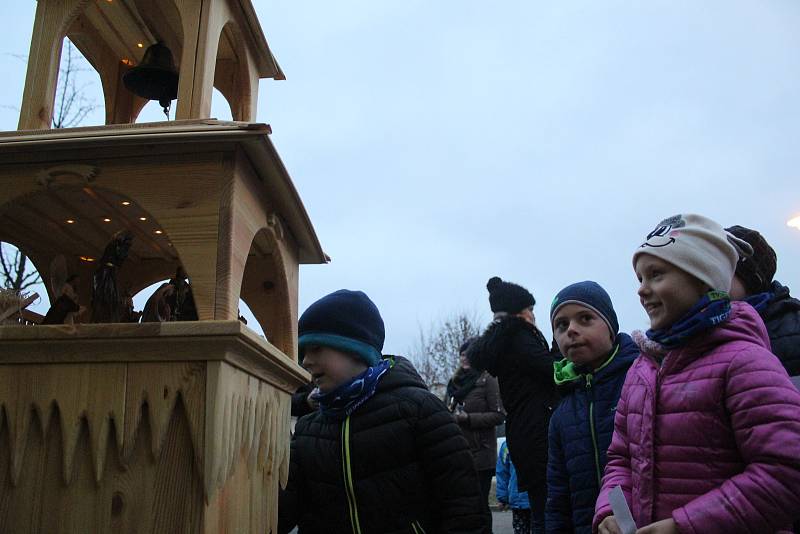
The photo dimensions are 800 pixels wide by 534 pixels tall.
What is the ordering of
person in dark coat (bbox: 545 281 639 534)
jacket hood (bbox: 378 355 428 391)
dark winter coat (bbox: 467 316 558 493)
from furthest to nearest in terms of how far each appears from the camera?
dark winter coat (bbox: 467 316 558 493) → person in dark coat (bbox: 545 281 639 534) → jacket hood (bbox: 378 355 428 391)

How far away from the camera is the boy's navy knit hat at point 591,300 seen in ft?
9.71

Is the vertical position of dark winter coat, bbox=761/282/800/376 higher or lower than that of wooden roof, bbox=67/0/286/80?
lower

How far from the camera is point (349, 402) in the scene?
2.56 metres

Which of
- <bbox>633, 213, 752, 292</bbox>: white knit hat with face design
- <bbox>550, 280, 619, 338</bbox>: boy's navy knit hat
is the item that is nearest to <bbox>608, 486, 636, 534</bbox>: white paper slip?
<bbox>633, 213, 752, 292</bbox>: white knit hat with face design

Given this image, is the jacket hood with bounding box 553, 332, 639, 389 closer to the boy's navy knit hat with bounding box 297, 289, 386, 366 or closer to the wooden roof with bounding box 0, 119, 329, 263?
the boy's navy knit hat with bounding box 297, 289, 386, 366

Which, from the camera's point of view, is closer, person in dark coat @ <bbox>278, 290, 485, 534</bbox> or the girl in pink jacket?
the girl in pink jacket

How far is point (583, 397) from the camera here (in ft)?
9.39

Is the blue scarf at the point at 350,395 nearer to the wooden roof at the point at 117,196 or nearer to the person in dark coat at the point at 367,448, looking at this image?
the person in dark coat at the point at 367,448

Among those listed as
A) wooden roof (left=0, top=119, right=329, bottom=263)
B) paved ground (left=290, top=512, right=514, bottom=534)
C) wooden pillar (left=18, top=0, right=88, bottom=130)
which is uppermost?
wooden pillar (left=18, top=0, right=88, bottom=130)

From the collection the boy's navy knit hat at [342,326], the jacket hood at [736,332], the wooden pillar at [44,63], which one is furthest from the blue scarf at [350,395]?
the wooden pillar at [44,63]

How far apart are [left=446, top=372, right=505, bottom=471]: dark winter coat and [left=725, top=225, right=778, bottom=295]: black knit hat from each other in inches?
121

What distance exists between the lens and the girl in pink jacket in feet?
5.34

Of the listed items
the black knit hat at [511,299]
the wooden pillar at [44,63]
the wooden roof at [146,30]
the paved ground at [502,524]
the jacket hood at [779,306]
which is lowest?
the paved ground at [502,524]

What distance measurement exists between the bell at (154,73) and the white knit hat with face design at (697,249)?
6.82 feet
